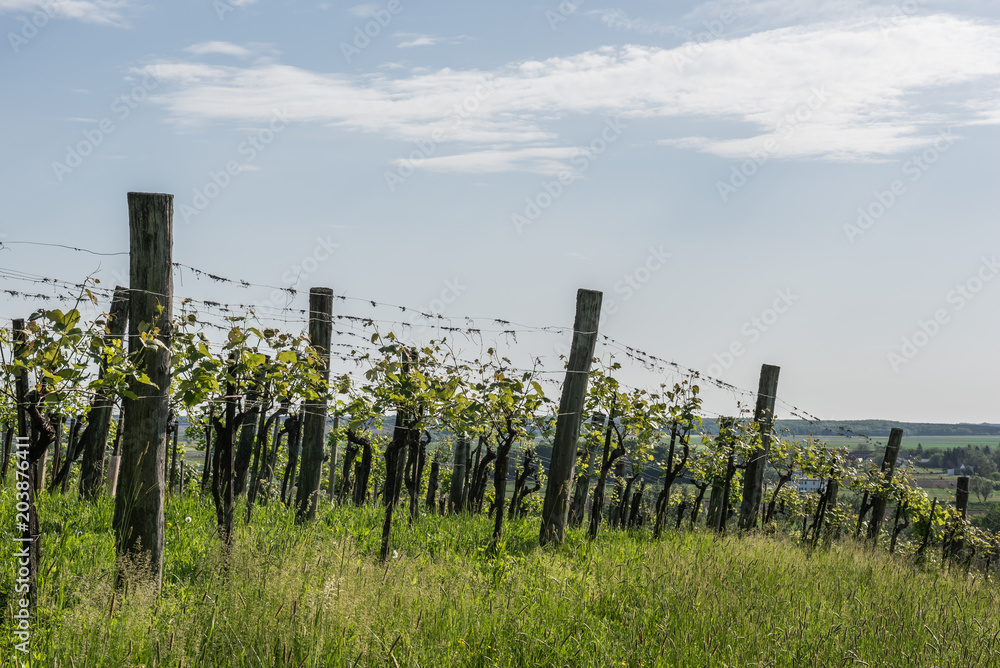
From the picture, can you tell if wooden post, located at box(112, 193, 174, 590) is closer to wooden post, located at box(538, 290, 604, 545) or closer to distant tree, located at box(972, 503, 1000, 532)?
wooden post, located at box(538, 290, 604, 545)

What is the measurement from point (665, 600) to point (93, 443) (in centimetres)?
787

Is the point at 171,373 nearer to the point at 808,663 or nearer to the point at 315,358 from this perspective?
the point at 315,358

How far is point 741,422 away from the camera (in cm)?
1307

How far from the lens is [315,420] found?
329 inches

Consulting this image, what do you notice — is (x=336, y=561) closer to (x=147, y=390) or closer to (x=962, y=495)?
(x=147, y=390)

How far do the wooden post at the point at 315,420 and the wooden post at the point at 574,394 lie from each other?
276 cm

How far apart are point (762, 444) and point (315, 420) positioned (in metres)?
8.13

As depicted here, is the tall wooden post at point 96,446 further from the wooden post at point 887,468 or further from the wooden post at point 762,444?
the wooden post at point 887,468

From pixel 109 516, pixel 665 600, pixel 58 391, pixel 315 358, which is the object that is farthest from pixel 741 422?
pixel 58 391

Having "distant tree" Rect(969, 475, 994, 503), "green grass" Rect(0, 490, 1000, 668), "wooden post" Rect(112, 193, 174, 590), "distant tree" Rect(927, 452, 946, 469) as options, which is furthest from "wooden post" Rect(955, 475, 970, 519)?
"distant tree" Rect(927, 452, 946, 469)

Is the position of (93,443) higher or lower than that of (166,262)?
lower

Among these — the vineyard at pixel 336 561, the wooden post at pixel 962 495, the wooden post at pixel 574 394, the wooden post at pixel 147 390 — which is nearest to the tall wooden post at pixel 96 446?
the vineyard at pixel 336 561

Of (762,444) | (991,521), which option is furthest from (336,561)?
(991,521)

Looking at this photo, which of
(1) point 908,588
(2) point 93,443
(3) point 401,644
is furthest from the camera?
(2) point 93,443
